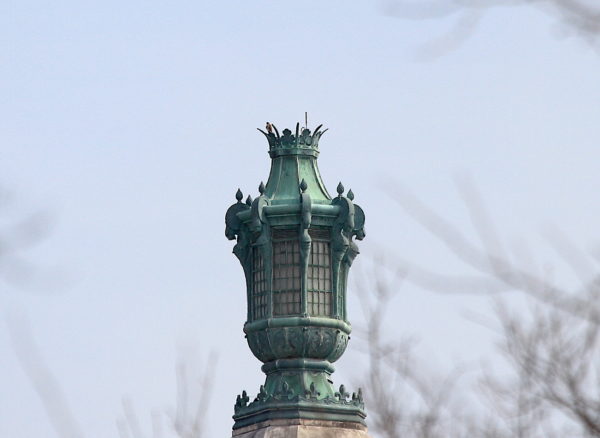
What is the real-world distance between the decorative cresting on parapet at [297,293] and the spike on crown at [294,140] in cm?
3

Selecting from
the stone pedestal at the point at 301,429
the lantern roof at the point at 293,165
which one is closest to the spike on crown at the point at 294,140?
the lantern roof at the point at 293,165

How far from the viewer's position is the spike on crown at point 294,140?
52938mm

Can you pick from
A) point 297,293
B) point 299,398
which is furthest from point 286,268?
point 299,398

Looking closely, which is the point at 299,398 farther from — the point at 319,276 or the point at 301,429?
the point at 319,276

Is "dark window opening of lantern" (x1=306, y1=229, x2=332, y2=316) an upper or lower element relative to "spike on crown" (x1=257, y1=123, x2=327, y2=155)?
lower

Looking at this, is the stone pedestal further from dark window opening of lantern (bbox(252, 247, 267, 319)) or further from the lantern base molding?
dark window opening of lantern (bbox(252, 247, 267, 319))

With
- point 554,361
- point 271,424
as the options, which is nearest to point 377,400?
point 554,361

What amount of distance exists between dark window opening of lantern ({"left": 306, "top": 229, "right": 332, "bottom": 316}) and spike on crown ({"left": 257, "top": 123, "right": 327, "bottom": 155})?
6.72 feet

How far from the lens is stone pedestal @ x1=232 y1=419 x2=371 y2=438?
167 feet

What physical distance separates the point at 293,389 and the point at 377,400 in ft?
79.6

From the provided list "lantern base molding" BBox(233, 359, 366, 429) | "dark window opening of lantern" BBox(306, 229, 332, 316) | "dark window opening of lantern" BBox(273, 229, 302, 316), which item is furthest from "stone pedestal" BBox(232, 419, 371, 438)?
"dark window opening of lantern" BBox(273, 229, 302, 316)

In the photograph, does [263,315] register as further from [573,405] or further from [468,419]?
[573,405]

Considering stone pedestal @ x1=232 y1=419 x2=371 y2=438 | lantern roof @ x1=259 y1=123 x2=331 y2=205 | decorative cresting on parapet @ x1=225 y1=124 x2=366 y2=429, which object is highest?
lantern roof @ x1=259 y1=123 x2=331 y2=205

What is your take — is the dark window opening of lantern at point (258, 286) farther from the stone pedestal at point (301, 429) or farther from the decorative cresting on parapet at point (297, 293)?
the stone pedestal at point (301, 429)
